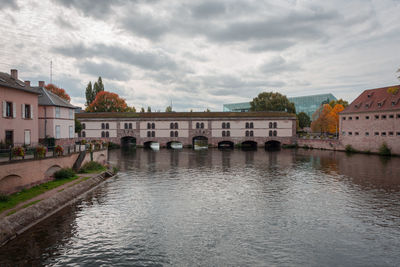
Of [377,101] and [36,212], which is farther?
[377,101]

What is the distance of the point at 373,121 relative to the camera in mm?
53344

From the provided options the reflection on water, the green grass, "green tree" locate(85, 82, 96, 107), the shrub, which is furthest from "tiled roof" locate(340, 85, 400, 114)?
"green tree" locate(85, 82, 96, 107)

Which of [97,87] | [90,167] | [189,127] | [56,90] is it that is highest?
[97,87]

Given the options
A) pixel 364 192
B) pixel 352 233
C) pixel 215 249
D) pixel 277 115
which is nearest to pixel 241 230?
pixel 215 249

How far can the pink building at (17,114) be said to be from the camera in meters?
24.3

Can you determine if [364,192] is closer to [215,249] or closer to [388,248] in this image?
[388,248]

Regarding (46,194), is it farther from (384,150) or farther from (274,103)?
(274,103)

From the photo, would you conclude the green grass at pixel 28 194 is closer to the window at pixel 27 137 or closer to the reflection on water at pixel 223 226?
the reflection on water at pixel 223 226

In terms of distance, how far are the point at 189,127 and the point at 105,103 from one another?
32205mm

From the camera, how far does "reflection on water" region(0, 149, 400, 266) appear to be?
12477 millimetres

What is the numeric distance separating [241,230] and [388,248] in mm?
7193

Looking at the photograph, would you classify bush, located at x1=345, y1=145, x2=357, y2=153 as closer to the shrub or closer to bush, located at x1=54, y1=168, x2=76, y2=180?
the shrub

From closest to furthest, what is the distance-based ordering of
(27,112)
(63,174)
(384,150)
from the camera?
1. (63,174)
2. (27,112)
3. (384,150)

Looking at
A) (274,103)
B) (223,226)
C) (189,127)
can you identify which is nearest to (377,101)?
(189,127)
